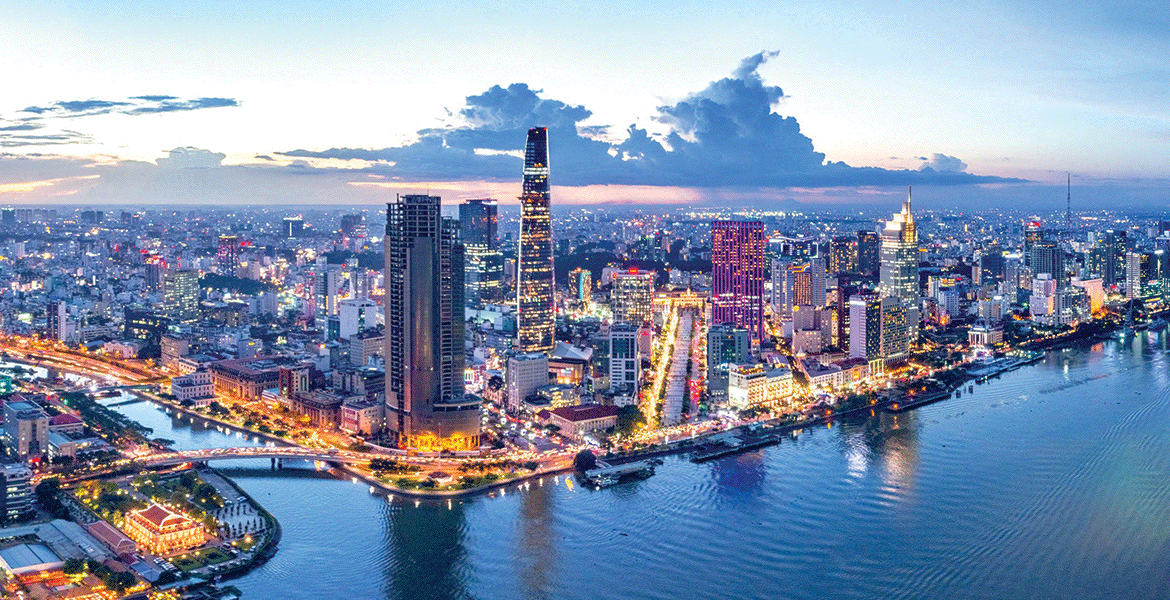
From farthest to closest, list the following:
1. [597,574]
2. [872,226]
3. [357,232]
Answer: [872,226] < [357,232] < [597,574]

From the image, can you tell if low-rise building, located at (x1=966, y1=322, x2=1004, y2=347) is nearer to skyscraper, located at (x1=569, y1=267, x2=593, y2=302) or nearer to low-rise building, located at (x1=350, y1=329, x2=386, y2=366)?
skyscraper, located at (x1=569, y1=267, x2=593, y2=302)

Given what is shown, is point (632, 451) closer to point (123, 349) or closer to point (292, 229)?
point (123, 349)

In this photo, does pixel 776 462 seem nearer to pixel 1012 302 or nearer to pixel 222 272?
pixel 1012 302

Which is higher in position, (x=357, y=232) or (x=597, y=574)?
(x=357, y=232)

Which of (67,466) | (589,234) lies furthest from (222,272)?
(67,466)

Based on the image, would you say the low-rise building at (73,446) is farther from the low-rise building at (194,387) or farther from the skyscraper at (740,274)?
the skyscraper at (740,274)

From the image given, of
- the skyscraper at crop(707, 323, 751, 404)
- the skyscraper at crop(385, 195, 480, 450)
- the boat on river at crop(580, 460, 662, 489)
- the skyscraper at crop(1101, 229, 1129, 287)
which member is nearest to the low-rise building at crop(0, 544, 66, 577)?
the skyscraper at crop(385, 195, 480, 450)
